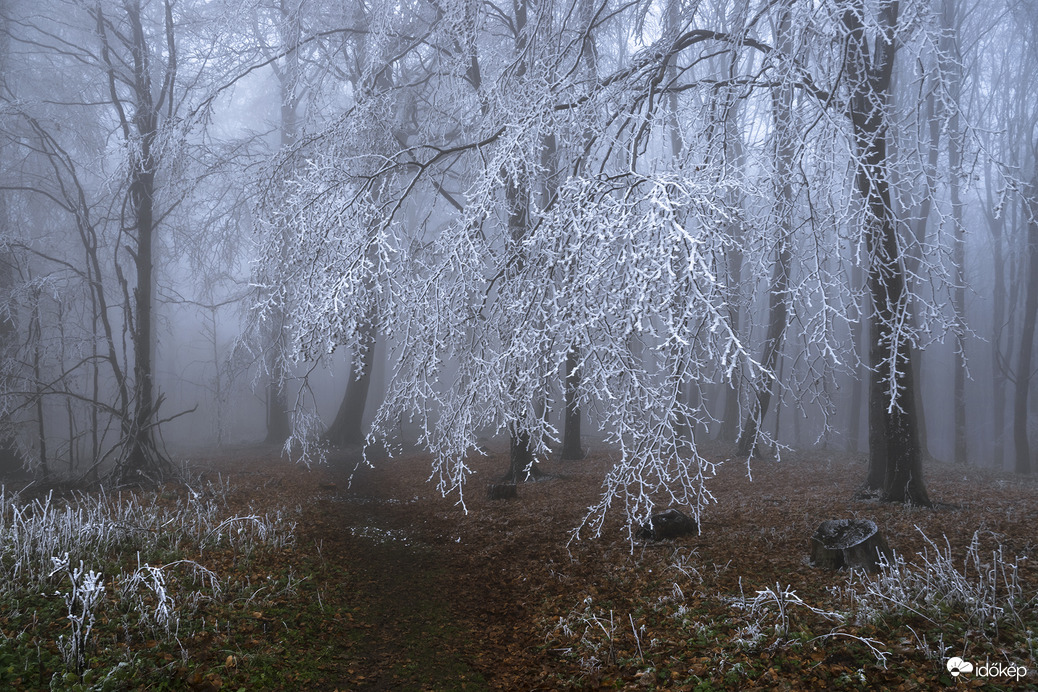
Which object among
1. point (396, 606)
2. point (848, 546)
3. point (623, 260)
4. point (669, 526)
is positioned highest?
A: point (623, 260)

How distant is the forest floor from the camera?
3309 mm

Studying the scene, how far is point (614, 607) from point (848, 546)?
1.91m

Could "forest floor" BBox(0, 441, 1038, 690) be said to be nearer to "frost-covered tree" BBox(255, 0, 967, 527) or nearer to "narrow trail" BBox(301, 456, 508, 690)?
"narrow trail" BBox(301, 456, 508, 690)

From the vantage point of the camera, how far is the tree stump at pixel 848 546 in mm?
4562

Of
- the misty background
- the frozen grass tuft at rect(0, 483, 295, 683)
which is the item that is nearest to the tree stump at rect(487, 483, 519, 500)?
the misty background

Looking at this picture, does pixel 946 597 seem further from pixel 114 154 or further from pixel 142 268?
pixel 114 154

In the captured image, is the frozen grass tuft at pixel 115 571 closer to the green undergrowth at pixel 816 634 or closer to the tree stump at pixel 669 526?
the green undergrowth at pixel 816 634

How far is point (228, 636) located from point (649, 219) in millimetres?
3696

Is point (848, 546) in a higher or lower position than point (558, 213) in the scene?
lower

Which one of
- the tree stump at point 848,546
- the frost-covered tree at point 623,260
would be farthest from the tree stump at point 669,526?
the tree stump at point 848,546

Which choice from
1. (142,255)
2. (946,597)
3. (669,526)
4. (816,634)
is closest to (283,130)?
(142,255)

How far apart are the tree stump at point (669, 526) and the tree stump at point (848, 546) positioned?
1.20 meters

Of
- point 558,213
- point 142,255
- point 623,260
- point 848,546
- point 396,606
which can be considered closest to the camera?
point 623,260

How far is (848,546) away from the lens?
4.65 meters
